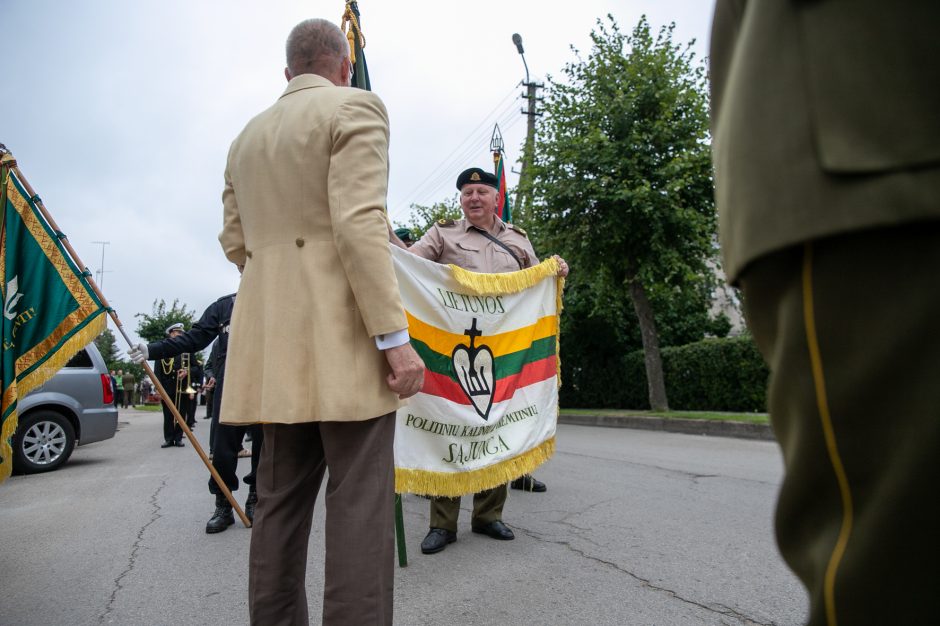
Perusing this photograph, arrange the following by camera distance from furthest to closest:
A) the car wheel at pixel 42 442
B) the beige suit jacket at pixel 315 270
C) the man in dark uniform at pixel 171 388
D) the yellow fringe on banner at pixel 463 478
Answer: the man in dark uniform at pixel 171 388 < the car wheel at pixel 42 442 < the yellow fringe on banner at pixel 463 478 < the beige suit jacket at pixel 315 270

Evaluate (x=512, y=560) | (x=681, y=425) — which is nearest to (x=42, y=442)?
(x=512, y=560)

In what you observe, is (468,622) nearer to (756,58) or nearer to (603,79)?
(756,58)

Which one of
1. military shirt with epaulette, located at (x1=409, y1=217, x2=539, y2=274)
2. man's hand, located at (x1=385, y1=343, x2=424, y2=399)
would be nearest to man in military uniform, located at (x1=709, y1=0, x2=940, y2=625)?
man's hand, located at (x1=385, y1=343, x2=424, y2=399)

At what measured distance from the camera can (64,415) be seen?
8688 mm

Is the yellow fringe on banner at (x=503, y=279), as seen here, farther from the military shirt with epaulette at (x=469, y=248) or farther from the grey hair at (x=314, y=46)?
the grey hair at (x=314, y=46)

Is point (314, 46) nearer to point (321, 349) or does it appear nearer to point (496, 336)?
point (321, 349)

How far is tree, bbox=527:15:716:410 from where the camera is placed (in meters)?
13.3

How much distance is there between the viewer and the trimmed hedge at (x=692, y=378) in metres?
14.4

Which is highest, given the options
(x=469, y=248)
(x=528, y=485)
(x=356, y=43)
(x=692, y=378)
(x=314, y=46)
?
(x=356, y=43)

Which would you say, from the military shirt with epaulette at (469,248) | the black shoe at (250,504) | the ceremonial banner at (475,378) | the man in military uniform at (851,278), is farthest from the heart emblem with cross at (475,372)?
the man in military uniform at (851,278)

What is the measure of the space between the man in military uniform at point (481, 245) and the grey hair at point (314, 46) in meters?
1.74

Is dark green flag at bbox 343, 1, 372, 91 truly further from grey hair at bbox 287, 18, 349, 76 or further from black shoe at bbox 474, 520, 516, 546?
black shoe at bbox 474, 520, 516, 546

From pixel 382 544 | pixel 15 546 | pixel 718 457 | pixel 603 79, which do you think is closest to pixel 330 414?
pixel 382 544

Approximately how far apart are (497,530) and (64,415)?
7398mm
